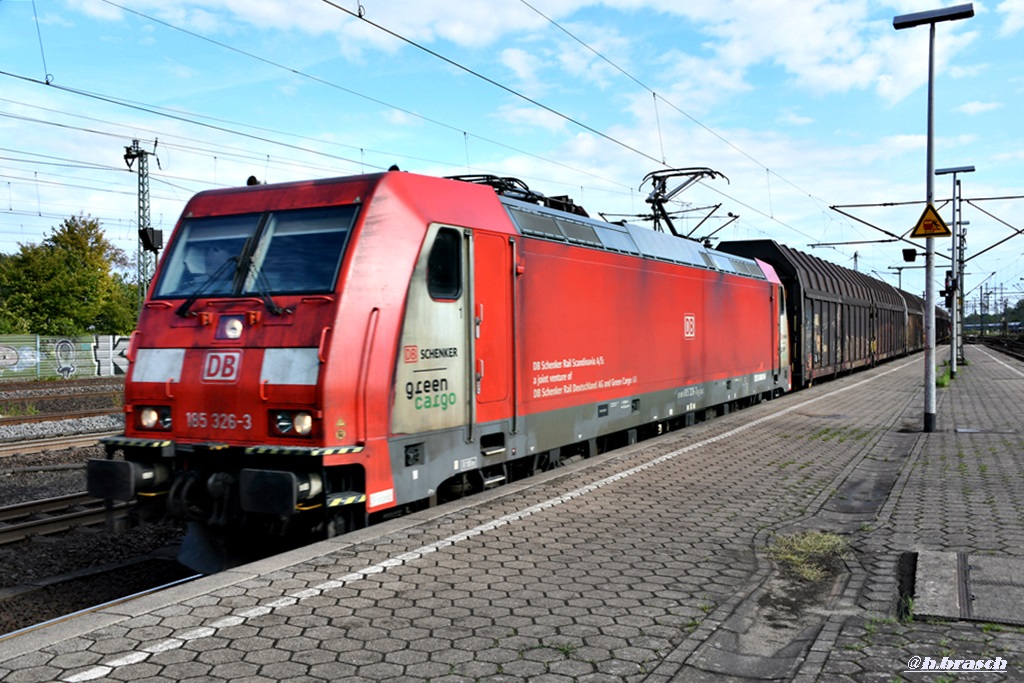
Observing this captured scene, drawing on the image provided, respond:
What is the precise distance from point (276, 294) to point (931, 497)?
609 centimetres

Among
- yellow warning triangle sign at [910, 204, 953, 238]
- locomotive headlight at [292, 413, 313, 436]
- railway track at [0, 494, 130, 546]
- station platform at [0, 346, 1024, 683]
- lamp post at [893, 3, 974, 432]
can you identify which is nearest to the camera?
station platform at [0, 346, 1024, 683]

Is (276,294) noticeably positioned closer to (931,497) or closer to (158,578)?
(158,578)

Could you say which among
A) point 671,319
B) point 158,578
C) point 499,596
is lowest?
point 158,578

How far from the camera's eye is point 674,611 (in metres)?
4.66

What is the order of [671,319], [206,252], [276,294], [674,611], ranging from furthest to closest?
1. [671,319]
2. [206,252]
3. [276,294]
4. [674,611]

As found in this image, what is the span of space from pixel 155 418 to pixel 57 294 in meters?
33.0

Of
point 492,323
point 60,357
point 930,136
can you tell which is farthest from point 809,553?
point 60,357

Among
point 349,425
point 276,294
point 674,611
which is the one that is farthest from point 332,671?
point 276,294

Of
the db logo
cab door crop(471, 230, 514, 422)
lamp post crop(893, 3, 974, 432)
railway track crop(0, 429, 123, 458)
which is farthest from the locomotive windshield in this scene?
lamp post crop(893, 3, 974, 432)

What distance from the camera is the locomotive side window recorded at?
6.91 metres

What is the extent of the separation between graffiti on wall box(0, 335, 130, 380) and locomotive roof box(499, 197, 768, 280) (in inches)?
859

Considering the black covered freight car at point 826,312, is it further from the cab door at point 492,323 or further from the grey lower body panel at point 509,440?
the cab door at point 492,323

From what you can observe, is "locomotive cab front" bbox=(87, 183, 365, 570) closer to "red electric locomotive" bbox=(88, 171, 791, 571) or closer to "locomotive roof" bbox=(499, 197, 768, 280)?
"red electric locomotive" bbox=(88, 171, 791, 571)

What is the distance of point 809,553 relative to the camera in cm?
590
